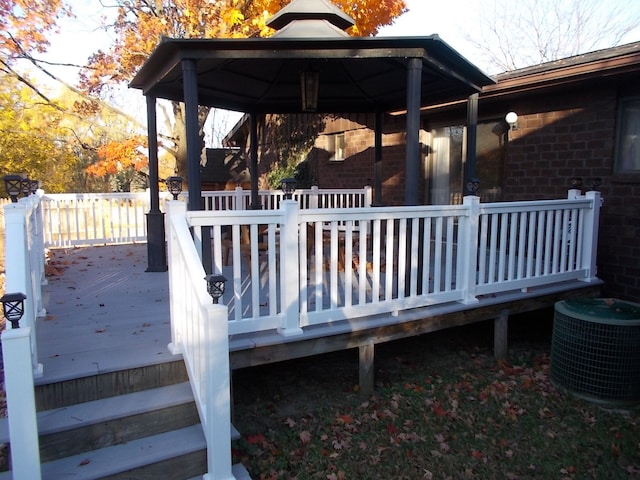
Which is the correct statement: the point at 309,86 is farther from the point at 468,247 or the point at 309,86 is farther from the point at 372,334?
the point at 372,334

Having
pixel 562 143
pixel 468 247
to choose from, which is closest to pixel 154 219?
pixel 468 247

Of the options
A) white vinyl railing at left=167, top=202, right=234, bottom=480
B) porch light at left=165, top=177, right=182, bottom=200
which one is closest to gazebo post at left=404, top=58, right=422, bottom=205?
porch light at left=165, top=177, right=182, bottom=200

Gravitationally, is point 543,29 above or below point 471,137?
above

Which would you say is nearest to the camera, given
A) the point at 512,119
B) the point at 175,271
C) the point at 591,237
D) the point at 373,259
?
the point at 175,271

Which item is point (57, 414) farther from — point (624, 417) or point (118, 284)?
point (624, 417)

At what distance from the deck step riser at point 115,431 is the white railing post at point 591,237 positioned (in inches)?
180

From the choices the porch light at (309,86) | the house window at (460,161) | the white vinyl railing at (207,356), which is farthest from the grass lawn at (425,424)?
the house window at (460,161)

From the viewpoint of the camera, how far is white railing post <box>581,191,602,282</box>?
203 inches

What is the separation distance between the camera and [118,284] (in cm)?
530

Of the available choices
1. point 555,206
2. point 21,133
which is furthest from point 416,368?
point 21,133

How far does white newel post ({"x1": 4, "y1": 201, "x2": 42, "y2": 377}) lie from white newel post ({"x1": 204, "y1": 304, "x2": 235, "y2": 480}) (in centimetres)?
110

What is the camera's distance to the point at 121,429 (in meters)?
2.71

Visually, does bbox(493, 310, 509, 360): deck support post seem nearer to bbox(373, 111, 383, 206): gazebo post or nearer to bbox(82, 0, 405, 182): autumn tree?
bbox(373, 111, 383, 206): gazebo post

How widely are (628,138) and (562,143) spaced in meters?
0.76
